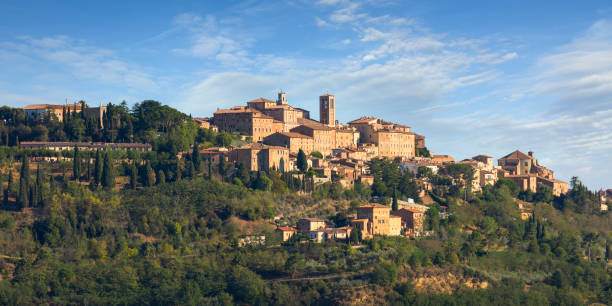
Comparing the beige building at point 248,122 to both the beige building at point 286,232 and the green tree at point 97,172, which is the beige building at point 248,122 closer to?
the green tree at point 97,172

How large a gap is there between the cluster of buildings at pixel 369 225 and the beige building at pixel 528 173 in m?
19.3

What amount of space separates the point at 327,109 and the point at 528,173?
2226 centimetres

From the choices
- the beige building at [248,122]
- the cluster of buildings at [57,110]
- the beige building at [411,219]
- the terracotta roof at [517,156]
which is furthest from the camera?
the terracotta roof at [517,156]

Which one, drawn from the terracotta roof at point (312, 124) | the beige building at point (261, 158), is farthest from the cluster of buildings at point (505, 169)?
the beige building at point (261, 158)

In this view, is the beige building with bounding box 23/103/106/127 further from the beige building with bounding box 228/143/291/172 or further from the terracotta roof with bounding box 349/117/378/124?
the terracotta roof with bounding box 349/117/378/124

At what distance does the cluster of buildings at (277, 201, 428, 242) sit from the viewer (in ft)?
174

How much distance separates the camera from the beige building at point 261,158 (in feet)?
200

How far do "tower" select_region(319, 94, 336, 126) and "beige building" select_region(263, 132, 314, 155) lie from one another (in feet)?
40.4

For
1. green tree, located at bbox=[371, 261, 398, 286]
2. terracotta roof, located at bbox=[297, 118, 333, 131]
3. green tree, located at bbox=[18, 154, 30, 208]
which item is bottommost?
green tree, located at bbox=[371, 261, 398, 286]

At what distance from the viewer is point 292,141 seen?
2704 inches

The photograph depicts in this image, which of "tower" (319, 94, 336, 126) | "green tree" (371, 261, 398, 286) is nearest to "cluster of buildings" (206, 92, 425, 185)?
"tower" (319, 94, 336, 126)

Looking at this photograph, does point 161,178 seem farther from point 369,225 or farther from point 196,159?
point 369,225

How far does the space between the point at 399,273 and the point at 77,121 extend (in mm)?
29593

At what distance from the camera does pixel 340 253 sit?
50500mm
